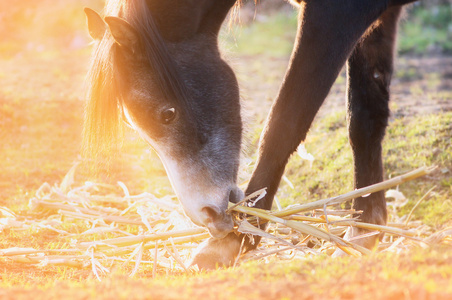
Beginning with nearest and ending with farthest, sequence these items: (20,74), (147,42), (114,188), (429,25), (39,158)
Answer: (147,42) < (114,188) < (39,158) < (20,74) < (429,25)

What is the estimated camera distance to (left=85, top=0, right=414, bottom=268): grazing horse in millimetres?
2516

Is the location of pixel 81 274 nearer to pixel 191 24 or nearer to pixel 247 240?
pixel 247 240

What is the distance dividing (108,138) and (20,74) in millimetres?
5996

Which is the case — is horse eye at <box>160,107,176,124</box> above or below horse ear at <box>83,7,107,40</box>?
below

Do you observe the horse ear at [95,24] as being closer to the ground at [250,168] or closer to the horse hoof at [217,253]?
the ground at [250,168]

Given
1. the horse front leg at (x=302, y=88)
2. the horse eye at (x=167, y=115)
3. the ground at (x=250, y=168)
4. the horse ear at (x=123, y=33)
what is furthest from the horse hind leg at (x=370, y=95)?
the horse ear at (x=123, y=33)

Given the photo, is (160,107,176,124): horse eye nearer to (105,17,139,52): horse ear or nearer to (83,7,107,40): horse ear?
(105,17,139,52): horse ear

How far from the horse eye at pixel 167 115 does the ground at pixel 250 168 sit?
57 cm

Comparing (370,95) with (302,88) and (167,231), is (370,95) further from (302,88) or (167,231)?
(167,231)

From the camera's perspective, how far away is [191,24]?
9.24 feet

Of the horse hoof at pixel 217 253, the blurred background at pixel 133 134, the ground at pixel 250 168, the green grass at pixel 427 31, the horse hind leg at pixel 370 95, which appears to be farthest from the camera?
the green grass at pixel 427 31

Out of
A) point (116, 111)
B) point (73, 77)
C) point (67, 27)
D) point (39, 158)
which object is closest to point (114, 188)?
point (39, 158)

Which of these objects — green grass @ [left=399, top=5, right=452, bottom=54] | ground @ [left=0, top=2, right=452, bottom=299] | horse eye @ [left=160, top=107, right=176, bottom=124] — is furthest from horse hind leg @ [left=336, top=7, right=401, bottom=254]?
green grass @ [left=399, top=5, right=452, bottom=54]

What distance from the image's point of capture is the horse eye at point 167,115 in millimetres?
2518
